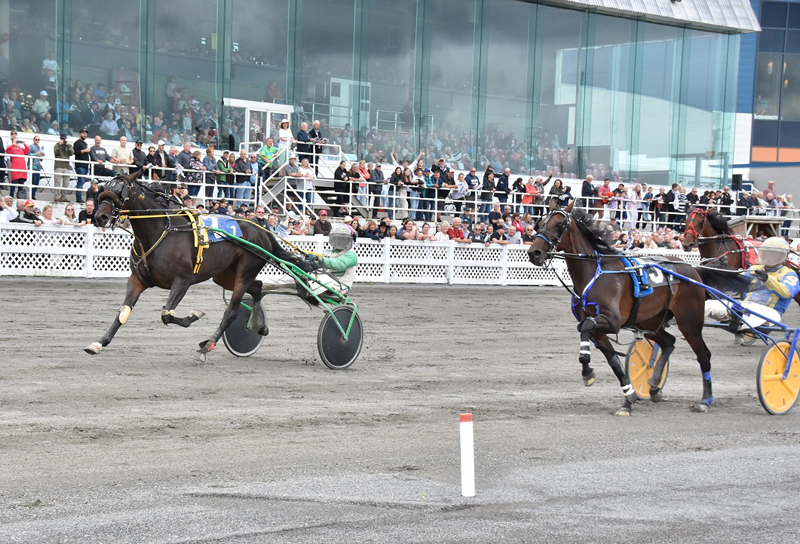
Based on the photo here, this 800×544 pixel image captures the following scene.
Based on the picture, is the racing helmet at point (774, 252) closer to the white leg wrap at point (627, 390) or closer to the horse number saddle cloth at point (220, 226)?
the white leg wrap at point (627, 390)

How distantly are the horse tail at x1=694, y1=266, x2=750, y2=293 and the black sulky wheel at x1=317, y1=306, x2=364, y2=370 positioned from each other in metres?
3.78

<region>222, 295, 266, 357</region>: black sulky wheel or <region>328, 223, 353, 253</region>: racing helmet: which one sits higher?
<region>328, 223, 353, 253</region>: racing helmet

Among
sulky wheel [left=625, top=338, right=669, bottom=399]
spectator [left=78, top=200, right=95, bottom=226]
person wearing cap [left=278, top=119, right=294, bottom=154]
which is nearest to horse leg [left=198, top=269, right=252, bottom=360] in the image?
sulky wheel [left=625, top=338, right=669, bottom=399]

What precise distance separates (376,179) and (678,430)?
770 inches

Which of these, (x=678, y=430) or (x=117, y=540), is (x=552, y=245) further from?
(x=117, y=540)

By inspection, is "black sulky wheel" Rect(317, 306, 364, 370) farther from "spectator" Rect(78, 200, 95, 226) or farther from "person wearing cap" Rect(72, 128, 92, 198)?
"person wearing cap" Rect(72, 128, 92, 198)

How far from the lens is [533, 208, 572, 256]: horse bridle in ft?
31.0

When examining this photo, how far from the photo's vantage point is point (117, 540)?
4871mm

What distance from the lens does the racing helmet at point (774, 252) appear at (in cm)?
1059

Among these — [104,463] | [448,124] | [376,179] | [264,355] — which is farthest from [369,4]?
[104,463]

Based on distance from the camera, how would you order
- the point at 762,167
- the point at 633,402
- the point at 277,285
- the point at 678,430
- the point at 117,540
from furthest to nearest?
the point at 762,167 < the point at 277,285 < the point at 633,402 < the point at 678,430 < the point at 117,540

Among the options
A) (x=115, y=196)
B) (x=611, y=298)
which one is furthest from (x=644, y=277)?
(x=115, y=196)

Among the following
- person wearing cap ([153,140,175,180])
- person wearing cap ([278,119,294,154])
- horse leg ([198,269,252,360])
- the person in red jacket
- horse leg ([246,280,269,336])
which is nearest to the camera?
horse leg ([198,269,252,360])

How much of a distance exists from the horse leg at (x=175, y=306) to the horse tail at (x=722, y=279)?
533 centimetres
